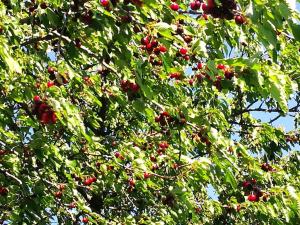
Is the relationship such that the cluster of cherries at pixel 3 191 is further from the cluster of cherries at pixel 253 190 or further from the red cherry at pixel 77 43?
the cluster of cherries at pixel 253 190

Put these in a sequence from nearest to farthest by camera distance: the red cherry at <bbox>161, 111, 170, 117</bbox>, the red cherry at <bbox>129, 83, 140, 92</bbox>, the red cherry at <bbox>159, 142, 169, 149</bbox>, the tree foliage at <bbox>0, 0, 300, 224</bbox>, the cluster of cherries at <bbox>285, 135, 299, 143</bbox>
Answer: the tree foliage at <bbox>0, 0, 300, 224</bbox> → the red cherry at <bbox>129, 83, 140, 92</bbox> → the red cherry at <bbox>161, 111, 170, 117</bbox> → the red cherry at <bbox>159, 142, 169, 149</bbox> → the cluster of cherries at <bbox>285, 135, 299, 143</bbox>

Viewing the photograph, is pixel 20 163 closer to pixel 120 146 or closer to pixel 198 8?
pixel 120 146

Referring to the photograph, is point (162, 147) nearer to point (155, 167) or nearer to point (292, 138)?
point (155, 167)

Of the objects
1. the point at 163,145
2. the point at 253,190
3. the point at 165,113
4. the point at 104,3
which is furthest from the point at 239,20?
the point at 163,145

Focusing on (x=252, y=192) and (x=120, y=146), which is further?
(x=120, y=146)

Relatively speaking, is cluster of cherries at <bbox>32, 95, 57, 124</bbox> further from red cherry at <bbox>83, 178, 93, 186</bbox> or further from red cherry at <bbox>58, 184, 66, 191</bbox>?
red cherry at <bbox>83, 178, 93, 186</bbox>

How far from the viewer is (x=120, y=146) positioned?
613cm

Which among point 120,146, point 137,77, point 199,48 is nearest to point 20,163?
point 120,146

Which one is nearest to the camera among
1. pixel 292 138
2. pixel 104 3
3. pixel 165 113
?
pixel 104 3

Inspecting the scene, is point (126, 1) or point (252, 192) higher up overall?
point (126, 1)

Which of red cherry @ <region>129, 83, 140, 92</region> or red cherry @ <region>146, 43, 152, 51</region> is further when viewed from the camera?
red cherry @ <region>129, 83, 140, 92</region>

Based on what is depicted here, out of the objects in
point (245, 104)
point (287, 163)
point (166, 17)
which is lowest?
point (166, 17)

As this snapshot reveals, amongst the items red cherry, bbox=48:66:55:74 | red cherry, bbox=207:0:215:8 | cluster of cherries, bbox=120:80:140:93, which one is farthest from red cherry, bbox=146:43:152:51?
red cherry, bbox=48:66:55:74

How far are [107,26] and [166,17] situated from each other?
0.68 metres
